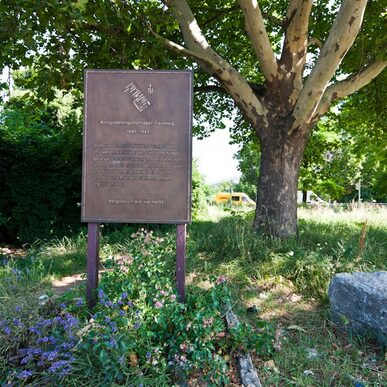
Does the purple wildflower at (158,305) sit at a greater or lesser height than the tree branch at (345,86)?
lesser

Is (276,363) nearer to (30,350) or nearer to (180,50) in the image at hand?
(30,350)

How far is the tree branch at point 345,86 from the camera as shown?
7211 millimetres

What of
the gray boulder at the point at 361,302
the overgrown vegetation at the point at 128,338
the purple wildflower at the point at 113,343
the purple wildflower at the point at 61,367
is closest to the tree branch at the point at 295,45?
the gray boulder at the point at 361,302

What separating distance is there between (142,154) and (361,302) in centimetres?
266

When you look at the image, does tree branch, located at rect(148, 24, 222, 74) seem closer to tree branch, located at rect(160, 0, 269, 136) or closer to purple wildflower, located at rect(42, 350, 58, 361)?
tree branch, located at rect(160, 0, 269, 136)

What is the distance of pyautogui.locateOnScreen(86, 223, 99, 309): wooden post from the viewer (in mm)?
4254

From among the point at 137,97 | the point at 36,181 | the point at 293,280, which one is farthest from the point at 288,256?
the point at 36,181

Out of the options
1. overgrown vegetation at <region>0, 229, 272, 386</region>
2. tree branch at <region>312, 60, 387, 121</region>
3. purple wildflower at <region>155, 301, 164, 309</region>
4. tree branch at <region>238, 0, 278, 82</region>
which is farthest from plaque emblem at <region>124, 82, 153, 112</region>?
tree branch at <region>312, 60, 387, 121</region>

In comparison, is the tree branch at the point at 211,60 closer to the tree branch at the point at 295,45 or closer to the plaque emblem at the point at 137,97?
the tree branch at the point at 295,45

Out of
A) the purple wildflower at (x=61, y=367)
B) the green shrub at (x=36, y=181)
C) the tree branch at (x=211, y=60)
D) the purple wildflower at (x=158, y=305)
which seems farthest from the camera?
the green shrub at (x=36, y=181)

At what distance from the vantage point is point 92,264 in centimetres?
432

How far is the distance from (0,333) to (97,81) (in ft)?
8.53

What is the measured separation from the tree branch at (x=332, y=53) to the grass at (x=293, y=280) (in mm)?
2218

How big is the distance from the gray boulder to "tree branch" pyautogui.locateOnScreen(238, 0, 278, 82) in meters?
4.23
